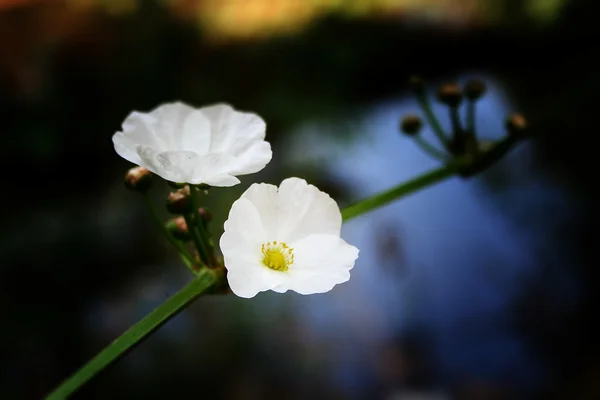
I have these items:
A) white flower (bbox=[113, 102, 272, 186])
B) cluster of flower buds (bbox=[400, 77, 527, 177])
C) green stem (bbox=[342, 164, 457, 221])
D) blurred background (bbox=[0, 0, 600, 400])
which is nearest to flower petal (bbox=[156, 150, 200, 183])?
white flower (bbox=[113, 102, 272, 186])

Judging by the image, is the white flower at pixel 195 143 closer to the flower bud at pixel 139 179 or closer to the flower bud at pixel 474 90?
the flower bud at pixel 139 179

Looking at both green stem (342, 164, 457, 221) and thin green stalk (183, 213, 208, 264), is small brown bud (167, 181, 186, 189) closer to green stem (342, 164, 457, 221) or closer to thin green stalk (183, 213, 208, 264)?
thin green stalk (183, 213, 208, 264)

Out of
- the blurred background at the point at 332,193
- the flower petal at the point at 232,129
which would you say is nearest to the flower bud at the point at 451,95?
the flower petal at the point at 232,129

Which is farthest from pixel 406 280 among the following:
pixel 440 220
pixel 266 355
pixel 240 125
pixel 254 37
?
pixel 240 125

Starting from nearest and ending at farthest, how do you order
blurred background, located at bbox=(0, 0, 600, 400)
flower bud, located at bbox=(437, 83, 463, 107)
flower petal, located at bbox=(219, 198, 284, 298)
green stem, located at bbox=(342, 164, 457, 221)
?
flower petal, located at bbox=(219, 198, 284, 298), green stem, located at bbox=(342, 164, 457, 221), flower bud, located at bbox=(437, 83, 463, 107), blurred background, located at bbox=(0, 0, 600, 400)

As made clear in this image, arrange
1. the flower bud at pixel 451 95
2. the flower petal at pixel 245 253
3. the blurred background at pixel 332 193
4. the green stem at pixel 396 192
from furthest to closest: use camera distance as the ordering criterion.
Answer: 1. the blurred background at pixel 332 193
2. the flower bud at pixel 451 95
3. the green stem at pixel 396 192
4. the flower petal at pixel 245 253

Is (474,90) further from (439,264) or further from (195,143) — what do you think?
(439,264)

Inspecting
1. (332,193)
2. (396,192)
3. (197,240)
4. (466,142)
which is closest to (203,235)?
(197,240)
